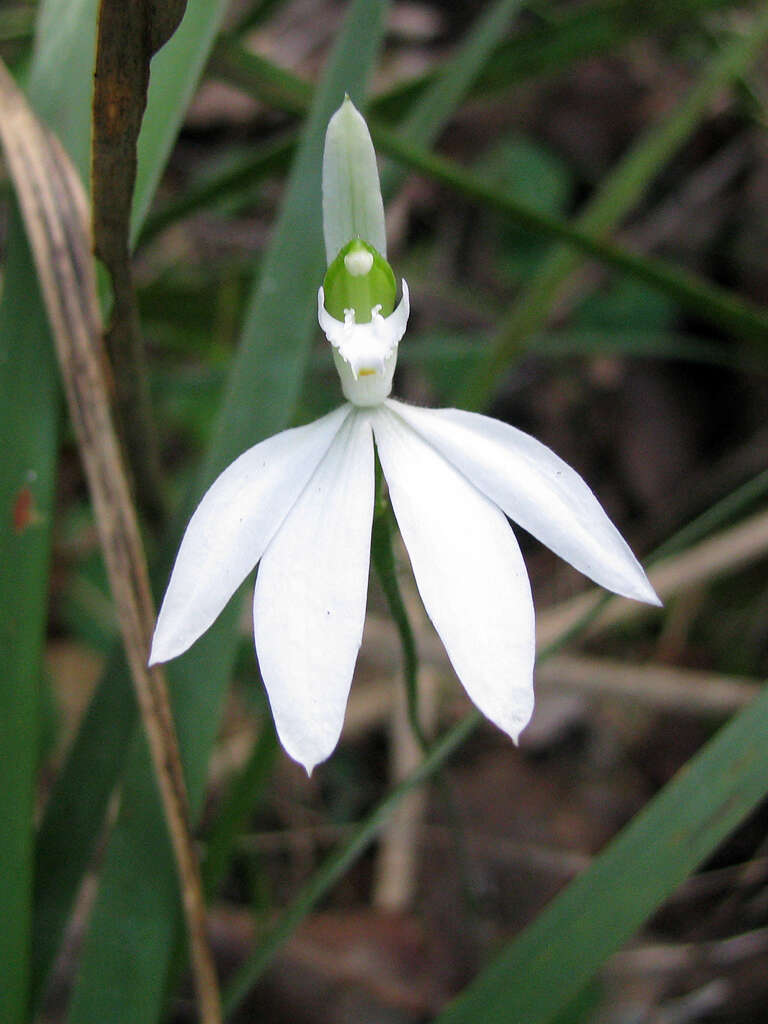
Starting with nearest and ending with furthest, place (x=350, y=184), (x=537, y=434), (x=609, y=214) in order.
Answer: (x=350, y=184)
(x=609, y=214)
(x=537, y=434)

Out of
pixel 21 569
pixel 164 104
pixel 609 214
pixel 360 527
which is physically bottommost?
pixel 360 527

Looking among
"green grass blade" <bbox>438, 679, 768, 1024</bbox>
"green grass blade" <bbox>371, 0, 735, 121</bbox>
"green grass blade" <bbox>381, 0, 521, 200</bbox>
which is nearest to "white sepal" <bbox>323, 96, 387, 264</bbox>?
"green grass blade" <bbox>381, 0, 521, 200</bbox>

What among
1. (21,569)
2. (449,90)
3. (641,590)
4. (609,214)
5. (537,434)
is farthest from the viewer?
(537,434)

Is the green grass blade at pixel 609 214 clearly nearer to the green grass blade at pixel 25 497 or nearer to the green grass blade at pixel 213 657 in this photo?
the green grass blade at pixel 213 657

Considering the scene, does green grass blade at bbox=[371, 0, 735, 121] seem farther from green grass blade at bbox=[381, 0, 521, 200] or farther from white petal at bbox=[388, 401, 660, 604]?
white petal at bbox=[388, 401, 660, 604]

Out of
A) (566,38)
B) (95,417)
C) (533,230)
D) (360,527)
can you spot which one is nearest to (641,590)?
(360,527)

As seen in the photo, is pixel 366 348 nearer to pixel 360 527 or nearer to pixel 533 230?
pixel 360 527

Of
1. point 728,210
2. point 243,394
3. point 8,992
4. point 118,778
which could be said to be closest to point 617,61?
point 728,210

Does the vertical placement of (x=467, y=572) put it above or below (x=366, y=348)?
below
